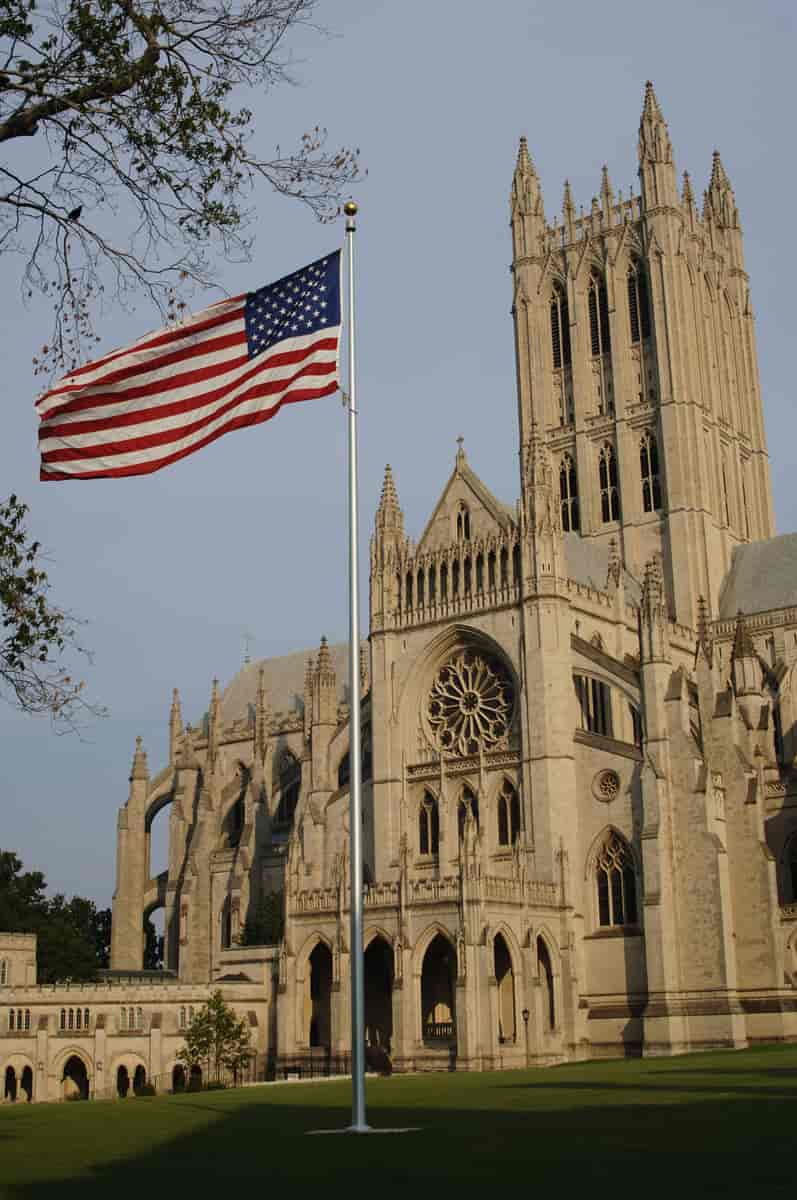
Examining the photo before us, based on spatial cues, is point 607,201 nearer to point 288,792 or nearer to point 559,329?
point 559,329

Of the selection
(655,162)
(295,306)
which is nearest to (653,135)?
(655,162)

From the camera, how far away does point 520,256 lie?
93375 millimetres

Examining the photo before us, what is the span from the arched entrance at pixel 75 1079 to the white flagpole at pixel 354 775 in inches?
1631

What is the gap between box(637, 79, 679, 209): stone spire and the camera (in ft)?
284

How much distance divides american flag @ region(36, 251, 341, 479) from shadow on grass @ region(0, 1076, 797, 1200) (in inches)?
384

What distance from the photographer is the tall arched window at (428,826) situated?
211ft

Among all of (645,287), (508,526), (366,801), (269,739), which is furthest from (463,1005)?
(645,287)

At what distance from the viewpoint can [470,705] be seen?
213 feet

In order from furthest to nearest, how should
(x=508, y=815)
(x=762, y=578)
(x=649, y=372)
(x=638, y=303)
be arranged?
(x=638, y=303) → (x=649, y=372) → (x=762, y=578) → (x=508, y=815)

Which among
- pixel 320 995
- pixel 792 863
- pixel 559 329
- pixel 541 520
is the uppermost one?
pixel 559 329

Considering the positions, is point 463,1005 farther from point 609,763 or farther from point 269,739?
point 269,739

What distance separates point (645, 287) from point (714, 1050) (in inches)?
1887

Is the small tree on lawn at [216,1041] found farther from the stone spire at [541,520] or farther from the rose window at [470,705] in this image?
the stone spire at [541,520]

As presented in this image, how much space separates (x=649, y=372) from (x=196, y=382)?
65.9 meters
